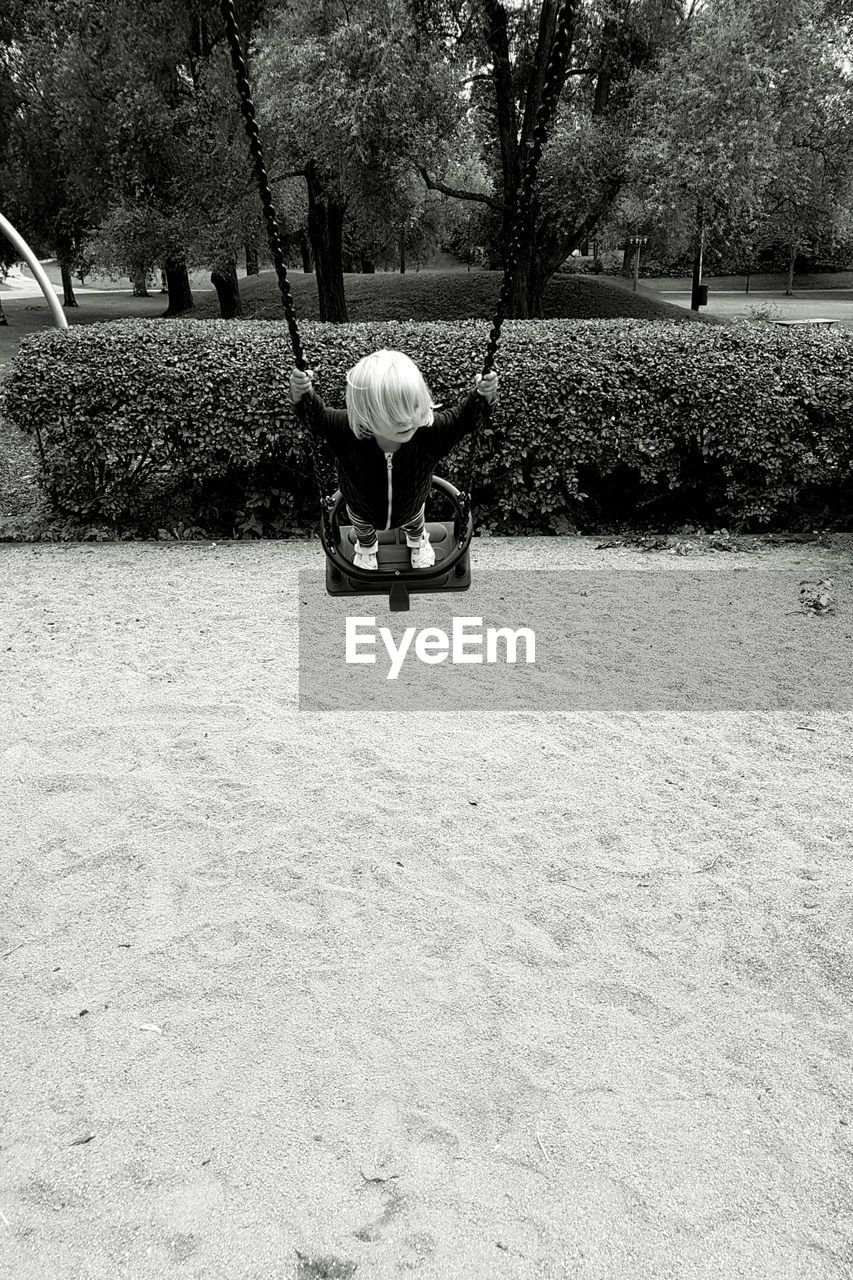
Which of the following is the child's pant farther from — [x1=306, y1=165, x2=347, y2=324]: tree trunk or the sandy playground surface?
[x1=306, y1=165, x2=347, y2=324]: tree trunk

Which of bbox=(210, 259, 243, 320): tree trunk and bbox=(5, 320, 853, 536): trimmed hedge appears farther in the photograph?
bbox=(210, 259, 243, 320): tree trunk


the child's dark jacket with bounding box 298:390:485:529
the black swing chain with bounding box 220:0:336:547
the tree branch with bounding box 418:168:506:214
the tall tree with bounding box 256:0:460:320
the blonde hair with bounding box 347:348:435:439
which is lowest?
the child's dark jacket with bounding box 298:390:485:529

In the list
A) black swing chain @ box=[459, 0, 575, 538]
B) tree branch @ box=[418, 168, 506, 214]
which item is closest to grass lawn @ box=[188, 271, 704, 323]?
tree branch @ box=[418, 168, 506, 214]

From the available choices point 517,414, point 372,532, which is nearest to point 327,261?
point 517,414

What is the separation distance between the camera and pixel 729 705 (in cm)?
498

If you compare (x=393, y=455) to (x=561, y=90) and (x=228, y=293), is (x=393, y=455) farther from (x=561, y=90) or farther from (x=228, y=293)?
(x=228, y=293)

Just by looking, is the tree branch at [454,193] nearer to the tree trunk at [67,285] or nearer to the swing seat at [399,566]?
the swing seat at [399,566]

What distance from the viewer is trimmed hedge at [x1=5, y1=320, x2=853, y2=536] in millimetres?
7340

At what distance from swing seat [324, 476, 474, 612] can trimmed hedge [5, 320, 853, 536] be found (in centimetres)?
277

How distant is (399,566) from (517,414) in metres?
3.54

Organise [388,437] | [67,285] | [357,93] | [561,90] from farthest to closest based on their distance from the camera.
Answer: [67,285] < [561,90] < [357,93] < [388,437]

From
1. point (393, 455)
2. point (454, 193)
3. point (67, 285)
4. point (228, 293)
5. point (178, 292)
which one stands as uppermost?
point (454, 193)

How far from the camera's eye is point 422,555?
14.1 ft

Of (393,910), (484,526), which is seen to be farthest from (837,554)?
(393,910)
